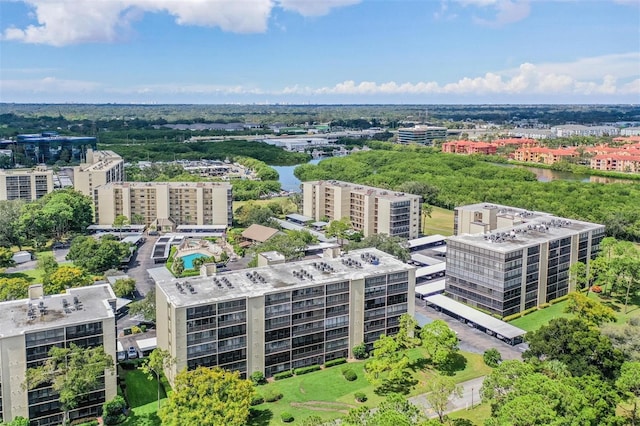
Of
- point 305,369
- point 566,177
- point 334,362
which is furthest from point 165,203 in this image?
point 566,177

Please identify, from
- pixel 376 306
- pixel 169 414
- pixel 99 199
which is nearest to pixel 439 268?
pixel 376 306

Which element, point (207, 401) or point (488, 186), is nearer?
point (207, 401)

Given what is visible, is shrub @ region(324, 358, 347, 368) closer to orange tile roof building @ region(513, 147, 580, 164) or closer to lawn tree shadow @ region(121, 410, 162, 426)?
lawn tree shadow @ region(121, 410, 162, 426)

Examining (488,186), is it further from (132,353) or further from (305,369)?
(132,353)

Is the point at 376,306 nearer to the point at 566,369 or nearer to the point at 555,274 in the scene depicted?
the point at 566,369

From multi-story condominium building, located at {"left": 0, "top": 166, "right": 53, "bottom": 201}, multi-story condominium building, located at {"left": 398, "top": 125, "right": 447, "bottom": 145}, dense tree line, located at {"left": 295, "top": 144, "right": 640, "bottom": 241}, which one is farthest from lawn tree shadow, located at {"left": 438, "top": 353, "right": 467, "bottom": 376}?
multi-story condominium building, located at {"left": 398, "top": 125, "right": 447, "bottom": 145}

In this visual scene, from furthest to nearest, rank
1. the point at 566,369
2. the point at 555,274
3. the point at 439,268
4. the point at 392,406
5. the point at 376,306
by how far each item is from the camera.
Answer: the point at 439,268 < the point at 555,274 < the point at 376,306 < the point at 566,369 < the point at 392,406
